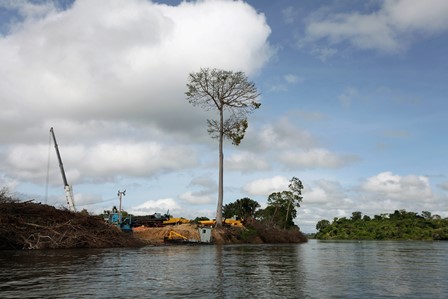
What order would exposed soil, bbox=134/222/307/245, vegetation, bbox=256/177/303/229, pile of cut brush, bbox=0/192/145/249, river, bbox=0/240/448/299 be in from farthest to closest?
vegetation, bbox=256/177/303/229
exposed soil, bbox=134/222/307/245
pile of cut brush, bbox=0/192/145/249
river, bbox=0/240/448/299

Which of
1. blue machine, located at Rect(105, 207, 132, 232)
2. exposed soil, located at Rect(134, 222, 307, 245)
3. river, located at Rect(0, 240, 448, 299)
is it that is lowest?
river, located at Rect(0, 240, 448, 299)

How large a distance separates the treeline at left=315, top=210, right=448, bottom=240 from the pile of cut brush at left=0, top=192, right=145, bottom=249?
11175 cm

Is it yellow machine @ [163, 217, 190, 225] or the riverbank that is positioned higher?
yellow machine @ [163, 217, 190, 225]

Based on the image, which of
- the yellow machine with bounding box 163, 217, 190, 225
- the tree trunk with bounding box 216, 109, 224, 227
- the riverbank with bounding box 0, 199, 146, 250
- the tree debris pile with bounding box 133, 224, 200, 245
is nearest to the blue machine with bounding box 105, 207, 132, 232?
the tree debris pile with bounding box 133, 224, 200, 245

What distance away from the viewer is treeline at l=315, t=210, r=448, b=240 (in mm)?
128250

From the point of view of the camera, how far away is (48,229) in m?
37.4

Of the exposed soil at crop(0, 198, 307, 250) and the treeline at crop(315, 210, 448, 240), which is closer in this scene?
the exposed soil at crop(0, 198, 307, 250)

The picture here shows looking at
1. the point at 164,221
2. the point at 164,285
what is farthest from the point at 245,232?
the point at 164,285

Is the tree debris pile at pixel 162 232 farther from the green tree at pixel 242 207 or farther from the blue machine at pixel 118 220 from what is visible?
the green tree at pixel 242 207

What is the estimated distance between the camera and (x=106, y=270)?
19.5 m

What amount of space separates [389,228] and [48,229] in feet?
398

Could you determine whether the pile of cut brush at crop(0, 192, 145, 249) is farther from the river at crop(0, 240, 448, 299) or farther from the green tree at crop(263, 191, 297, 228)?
the green tree at crop(263, 191, 297, 228)

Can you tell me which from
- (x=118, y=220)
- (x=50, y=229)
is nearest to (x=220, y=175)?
(x=118, y=220)

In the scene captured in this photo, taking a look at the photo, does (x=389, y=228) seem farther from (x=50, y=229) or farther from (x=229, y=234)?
(x=50, y=229)
